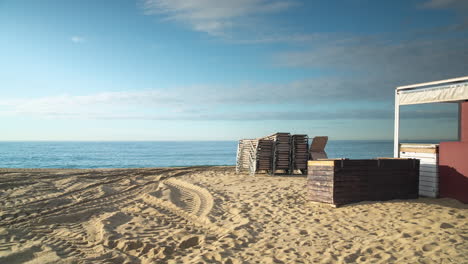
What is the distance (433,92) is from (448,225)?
4526 mm

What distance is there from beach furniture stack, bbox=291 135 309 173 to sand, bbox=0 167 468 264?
19.1ft

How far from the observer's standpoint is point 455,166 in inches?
372

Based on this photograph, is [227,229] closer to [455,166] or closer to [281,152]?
[455,166]

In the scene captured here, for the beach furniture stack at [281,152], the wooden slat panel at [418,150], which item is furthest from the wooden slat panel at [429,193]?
the beach furniture stack at [281,152]

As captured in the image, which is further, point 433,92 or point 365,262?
point 433,92

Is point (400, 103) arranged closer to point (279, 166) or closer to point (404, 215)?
point (404, 215)

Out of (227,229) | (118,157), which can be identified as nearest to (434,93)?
(227,229)

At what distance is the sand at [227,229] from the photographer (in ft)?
19.1

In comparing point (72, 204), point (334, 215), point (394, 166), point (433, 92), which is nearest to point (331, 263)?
point (334, 215)

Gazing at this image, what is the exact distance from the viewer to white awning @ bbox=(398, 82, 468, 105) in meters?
8.93

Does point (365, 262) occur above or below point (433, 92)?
below

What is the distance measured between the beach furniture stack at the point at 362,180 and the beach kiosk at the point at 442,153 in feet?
1.73

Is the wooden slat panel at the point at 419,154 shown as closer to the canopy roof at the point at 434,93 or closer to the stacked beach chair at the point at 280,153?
the canopy roof at the point at 434,93

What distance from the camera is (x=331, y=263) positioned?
17.7 feet
